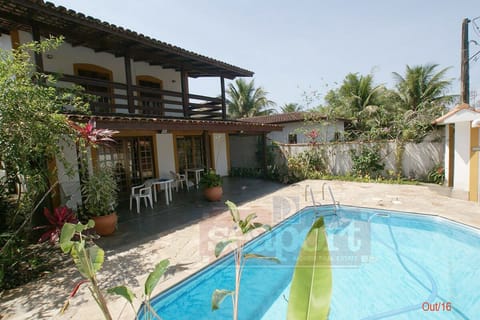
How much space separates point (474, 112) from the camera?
325 inches

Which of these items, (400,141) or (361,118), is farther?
(361,118)

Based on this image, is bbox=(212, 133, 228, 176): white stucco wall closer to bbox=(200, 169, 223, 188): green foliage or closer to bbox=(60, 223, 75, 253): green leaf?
bbox=(200, 169, 223, 188): green foliage

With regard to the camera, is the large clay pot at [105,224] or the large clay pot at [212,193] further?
the large clay pot at [212,193]

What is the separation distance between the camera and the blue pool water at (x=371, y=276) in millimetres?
4059

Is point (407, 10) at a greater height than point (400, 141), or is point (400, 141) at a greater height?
point (407, 10)

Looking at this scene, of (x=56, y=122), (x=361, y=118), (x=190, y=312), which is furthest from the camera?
(x=361, y=118)

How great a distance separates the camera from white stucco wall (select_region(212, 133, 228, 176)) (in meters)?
15.8

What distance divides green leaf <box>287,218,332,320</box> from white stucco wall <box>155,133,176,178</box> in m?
11.6

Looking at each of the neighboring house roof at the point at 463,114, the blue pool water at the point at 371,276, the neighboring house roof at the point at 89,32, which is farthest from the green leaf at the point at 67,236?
the neighboring house roof at the point at 463,114

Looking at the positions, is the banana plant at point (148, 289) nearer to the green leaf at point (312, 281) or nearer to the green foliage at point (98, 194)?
the green leaf at point (312, 281)

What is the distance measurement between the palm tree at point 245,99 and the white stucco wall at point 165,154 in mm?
21175

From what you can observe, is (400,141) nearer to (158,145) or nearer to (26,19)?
(158,145)

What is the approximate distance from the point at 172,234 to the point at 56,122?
150 inches

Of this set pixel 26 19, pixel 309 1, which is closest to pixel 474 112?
pixel 309 1
